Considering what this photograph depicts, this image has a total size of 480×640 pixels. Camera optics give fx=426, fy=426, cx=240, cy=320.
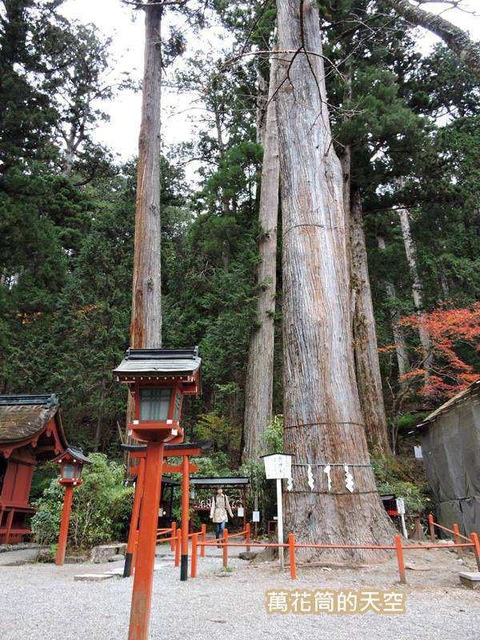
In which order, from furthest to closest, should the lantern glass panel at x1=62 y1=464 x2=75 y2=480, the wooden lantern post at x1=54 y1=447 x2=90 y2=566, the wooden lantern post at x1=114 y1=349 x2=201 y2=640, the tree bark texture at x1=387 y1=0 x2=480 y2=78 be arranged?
1. the lantern glass panel at x1=62 y1=464 x2=75 y2=480
2. the wooden lantern post at x1=54 y1=447 x2=90 y2=566
3. the tree bark texture at x1=387 y1=0 x2=480 y2=78
4. the wooden lantern post at x1=114 y1=349 x2=201 y2=640

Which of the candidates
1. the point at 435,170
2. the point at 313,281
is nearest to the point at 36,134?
the point at 313,281

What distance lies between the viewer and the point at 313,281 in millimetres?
6250

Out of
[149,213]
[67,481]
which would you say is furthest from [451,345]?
[67,481]

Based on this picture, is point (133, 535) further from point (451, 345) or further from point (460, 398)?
point (451, 345)

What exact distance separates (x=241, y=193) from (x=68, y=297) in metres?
6.98

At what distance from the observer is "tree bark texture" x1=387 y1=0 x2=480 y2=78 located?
122 inches

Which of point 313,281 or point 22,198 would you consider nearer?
point 313,281

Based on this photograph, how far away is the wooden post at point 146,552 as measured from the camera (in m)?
2.42

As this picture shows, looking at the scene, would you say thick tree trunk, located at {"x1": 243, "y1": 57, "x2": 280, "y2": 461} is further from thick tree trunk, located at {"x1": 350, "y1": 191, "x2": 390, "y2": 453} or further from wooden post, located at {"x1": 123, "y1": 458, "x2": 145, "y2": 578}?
wooden post, located at {"x1": 123, "y1": 458, "x2": 145, "y2": 578}

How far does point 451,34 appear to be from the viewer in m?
3.27

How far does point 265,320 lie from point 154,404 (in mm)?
9305

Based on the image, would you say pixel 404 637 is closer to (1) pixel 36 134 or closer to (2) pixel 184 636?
(2) pixel 184 636

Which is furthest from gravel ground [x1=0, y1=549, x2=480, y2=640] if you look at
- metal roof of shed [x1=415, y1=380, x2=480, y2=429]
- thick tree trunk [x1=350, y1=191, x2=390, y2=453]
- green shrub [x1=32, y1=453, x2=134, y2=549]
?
thick tree trunk [x1=350, y1=191, x2=390, y2=453]

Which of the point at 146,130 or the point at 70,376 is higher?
the point at 146,130
